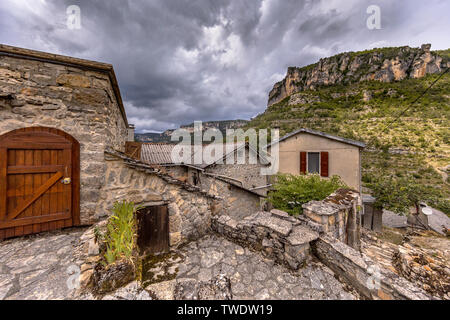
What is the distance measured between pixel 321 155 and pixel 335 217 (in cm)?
699

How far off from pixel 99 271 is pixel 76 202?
2022 millimetres

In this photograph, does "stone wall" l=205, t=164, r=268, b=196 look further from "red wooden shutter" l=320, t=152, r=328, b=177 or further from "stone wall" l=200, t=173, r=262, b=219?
"red wooden shutter" l=320, t=152, r=328, b=177

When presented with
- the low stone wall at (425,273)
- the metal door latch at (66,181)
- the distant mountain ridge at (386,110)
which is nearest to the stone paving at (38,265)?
the metal door latch at (66,181)

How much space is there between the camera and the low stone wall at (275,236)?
289cm

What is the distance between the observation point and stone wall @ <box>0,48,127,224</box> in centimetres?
286

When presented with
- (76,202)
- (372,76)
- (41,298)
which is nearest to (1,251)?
(76,202)

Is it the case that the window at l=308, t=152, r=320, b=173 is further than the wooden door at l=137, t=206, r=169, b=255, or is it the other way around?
the window at l=308, t=152, r=320, b=173

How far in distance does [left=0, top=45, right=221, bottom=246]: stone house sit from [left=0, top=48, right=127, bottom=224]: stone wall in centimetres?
1

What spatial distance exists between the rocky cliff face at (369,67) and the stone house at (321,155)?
47.7 m

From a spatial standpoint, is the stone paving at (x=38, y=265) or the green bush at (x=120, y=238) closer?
the stone paving at (x=38, y=265)

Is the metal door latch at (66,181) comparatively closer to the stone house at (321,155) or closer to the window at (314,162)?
the stone house at (321,155)

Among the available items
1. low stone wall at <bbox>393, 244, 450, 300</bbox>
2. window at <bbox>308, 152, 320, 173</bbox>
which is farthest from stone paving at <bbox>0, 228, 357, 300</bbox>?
window at <bbox>308, 152, 320, 173</bbox>

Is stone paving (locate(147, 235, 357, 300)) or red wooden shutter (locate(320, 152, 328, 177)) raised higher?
red wooden shutter (locate(320, 152, 328, 177))

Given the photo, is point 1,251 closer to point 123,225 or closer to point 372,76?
point 123,225
